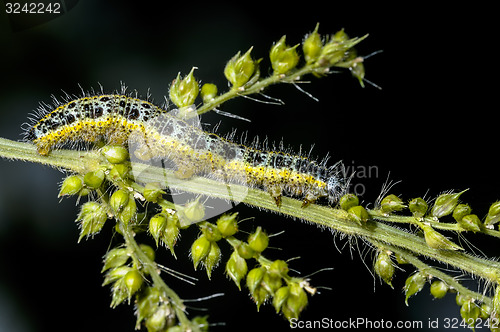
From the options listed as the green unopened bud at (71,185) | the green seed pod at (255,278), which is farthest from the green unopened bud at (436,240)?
the green unopened bud at (71,185)

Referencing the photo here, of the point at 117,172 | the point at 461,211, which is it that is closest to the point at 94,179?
the point at 117,172

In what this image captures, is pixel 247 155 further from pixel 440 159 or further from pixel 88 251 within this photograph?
pixel 440 159

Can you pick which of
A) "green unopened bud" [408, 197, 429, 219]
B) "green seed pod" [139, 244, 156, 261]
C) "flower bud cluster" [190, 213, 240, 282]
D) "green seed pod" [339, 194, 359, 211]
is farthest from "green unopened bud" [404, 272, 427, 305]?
"green seed pod" [139, 244, 156, 261]

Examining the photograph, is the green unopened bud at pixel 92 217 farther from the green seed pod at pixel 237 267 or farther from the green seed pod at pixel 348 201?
the green seed pod at pixel 348 201

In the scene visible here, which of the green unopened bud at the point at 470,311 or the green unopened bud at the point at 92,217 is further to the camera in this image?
the green unopened bud at the point at 470,311

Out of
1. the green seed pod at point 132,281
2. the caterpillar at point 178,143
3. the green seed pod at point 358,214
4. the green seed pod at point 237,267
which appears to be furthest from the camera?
the caterpillar at point 178,143

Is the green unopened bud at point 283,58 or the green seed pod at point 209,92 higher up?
the green unopened bud at point 283,58

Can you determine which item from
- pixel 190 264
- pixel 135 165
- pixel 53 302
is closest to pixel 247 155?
pixel 135 165
